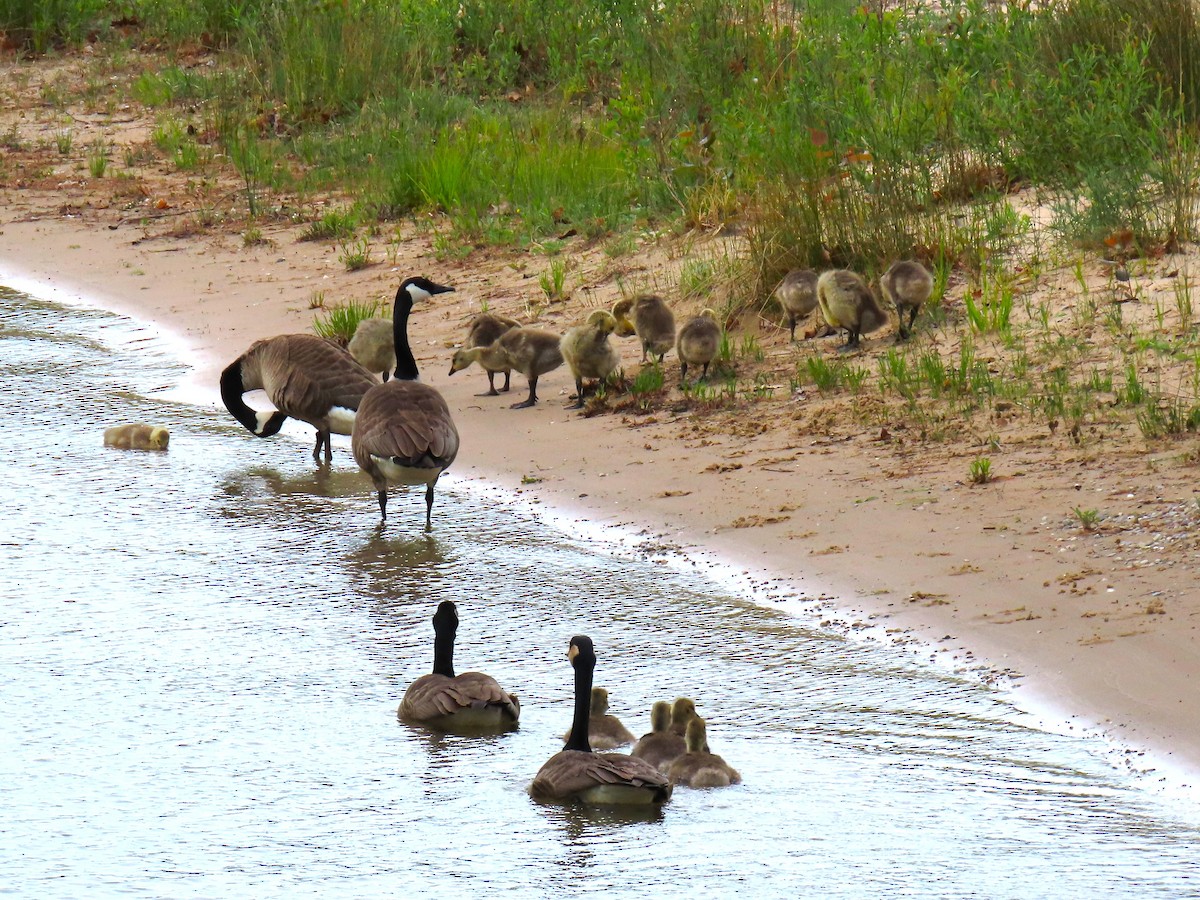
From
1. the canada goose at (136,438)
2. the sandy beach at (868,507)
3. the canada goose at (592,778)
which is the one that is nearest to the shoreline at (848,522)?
the sandy beach at (868,507)

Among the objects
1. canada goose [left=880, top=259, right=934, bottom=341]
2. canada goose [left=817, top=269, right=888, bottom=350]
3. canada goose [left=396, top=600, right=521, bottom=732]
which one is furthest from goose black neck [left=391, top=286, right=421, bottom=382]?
canada goose [left=396, top=600, right=521, bottom=732]

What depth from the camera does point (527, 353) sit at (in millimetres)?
10469

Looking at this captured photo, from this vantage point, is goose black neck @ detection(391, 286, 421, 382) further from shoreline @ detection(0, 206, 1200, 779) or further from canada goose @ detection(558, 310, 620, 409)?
canada goose @ detection(558, 310, 620, 409)

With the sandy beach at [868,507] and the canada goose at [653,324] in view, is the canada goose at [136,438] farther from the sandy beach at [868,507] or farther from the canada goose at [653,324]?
the canada goose at [653,324]

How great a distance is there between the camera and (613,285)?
12.6 meters

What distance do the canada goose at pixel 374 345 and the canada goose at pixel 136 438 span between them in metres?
1.53

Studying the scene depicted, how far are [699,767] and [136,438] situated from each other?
19.2 feet

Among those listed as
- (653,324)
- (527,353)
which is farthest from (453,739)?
(653,324)

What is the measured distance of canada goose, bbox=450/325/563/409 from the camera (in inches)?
412

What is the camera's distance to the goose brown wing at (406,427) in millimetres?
8484

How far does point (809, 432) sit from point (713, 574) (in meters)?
1.88

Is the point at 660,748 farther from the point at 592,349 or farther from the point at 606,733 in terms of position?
the point at 592,349

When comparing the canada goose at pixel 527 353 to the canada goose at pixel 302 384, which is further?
the canada goose at pixel 527 353

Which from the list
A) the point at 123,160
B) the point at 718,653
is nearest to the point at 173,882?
the point at 718,653
